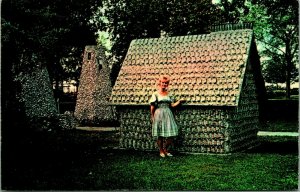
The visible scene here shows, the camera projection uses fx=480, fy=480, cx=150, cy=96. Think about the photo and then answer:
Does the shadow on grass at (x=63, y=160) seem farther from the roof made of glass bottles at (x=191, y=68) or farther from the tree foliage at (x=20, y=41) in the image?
the roof made of glass bottles at (x=191, y=68)

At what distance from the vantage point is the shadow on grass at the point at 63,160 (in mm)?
8492

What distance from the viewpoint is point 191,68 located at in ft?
42.5

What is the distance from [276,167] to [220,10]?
2064 centimetres

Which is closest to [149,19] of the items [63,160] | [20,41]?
[63,160]

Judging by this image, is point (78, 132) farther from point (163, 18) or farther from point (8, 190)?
point (163, 18)

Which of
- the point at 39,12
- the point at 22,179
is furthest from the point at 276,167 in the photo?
the point at 39,12

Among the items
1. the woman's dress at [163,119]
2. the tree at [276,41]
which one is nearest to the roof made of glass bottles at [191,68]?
the woman's dress at [163,119]

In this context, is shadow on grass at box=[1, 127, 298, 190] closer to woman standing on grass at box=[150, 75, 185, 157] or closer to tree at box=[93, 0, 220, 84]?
woman standing on grass at box=[150, 75, 185, 157]

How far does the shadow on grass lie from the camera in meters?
8.49

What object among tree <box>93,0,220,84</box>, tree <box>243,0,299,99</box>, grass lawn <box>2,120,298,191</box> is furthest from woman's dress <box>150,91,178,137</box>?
tree <box>93,0,220,84</box>

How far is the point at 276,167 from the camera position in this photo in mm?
10258

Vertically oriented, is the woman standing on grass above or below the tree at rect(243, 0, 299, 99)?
below

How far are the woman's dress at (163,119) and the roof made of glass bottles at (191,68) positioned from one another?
0.80 m

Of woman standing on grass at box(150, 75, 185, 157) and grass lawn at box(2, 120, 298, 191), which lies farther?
woman standing on grass at box(150, 75, 185, 157)
